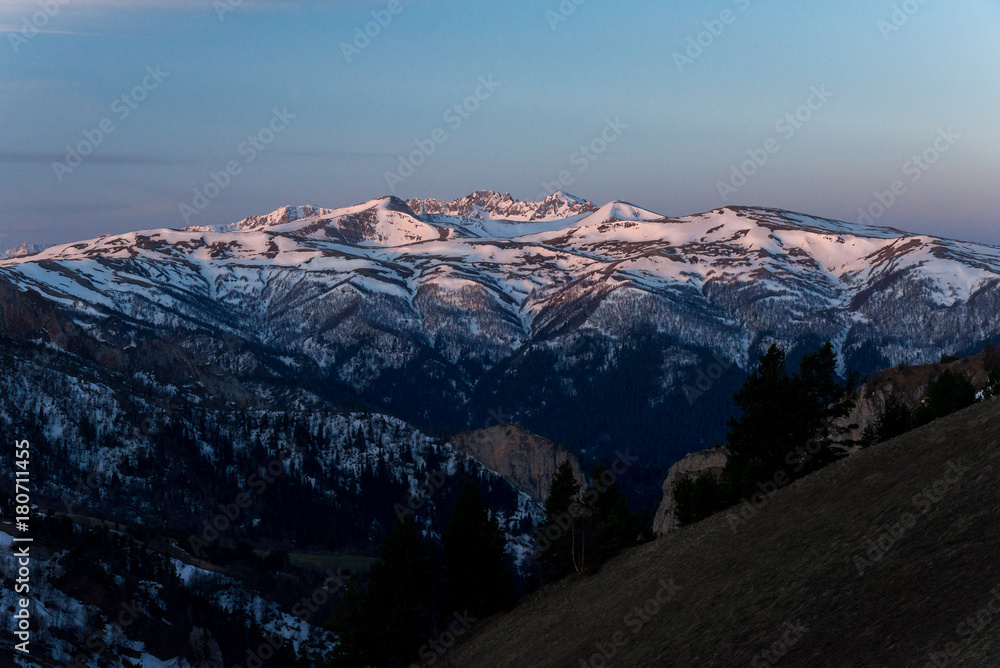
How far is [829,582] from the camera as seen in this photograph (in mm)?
40000

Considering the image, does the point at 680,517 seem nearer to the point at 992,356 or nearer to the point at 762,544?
the point at 762,544

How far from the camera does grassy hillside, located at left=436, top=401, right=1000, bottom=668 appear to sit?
33.7 m

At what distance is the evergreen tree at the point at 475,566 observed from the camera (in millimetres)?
74875

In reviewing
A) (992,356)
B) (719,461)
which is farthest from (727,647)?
(992,356)

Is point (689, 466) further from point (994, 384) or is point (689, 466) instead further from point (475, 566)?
point (475, 566)

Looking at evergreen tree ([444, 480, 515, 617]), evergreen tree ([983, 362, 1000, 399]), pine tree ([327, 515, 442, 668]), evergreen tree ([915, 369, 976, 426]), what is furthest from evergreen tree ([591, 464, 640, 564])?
evergreen tree ([983, 362, 1000, 399])

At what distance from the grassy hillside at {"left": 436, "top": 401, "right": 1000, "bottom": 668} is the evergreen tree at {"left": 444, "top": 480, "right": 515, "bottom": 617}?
1026cm

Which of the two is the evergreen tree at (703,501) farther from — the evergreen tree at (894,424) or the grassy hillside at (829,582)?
the evergreen tree at (894,424)

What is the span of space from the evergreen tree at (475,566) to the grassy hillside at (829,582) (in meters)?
10.3

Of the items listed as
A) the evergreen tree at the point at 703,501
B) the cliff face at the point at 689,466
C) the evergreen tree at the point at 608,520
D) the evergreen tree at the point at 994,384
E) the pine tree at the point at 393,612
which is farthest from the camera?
the cliff face at the point at 689,466
